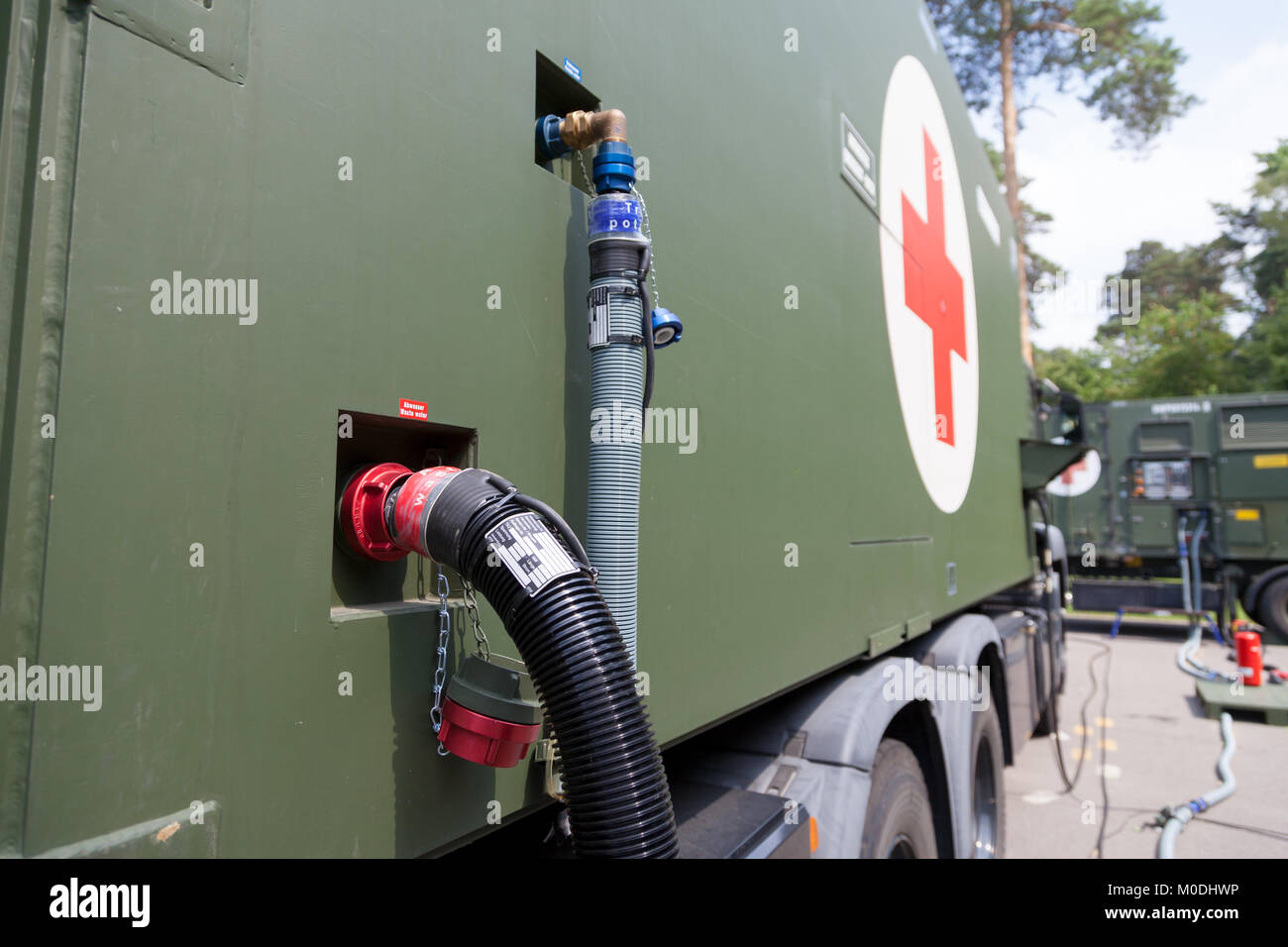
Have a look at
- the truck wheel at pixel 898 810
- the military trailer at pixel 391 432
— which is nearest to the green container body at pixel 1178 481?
the truck wheel at pixel 898 810

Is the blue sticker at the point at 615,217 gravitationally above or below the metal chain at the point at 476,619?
above

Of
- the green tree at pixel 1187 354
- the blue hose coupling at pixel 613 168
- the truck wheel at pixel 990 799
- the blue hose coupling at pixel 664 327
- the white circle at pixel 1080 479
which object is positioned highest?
the green tree at pixel 1187 354

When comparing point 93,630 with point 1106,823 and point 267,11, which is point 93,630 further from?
point 1106,823

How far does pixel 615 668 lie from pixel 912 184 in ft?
9.26

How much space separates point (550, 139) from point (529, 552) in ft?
2.38

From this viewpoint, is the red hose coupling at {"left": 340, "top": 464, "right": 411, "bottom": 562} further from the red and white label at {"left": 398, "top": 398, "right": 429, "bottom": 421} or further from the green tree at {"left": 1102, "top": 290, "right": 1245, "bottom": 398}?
the green tree at {"left": 1102, "top": 290, "right": 1245, "bottom": 398}

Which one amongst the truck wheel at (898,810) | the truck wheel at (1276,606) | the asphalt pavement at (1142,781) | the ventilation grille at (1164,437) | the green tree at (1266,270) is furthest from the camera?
the green tree at (1266,270)

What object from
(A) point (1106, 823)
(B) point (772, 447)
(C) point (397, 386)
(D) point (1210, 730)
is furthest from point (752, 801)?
(D) point (1210, 730)

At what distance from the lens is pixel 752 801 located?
1.89 meters

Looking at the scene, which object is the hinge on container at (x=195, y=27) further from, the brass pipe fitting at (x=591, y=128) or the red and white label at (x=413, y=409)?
the brass pipe fitting at (x=591, y=128)

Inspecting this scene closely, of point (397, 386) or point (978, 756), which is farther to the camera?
point (978, 756)

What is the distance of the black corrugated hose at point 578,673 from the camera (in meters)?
0.96

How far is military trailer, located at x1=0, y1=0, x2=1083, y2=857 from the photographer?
731 mm

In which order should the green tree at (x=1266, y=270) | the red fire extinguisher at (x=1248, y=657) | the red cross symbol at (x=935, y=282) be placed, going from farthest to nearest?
the green tree at (x=1266, y=270) → the red fire extinguisher at (x=1248, y=657) → the red cross symbol at (x=935, y=282)
